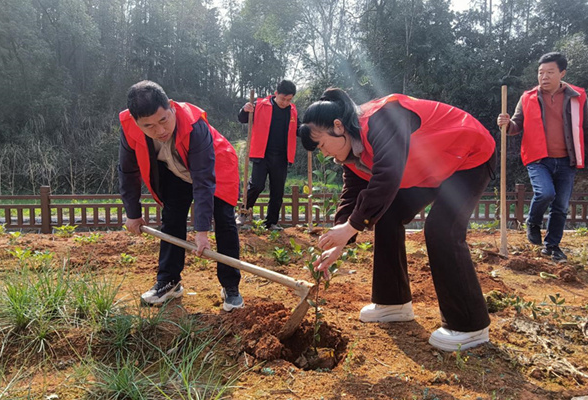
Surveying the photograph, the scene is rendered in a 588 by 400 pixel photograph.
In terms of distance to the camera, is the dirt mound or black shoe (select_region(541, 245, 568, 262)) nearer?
the dirt mound

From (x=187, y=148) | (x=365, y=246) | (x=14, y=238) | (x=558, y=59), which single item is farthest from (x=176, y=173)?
(x=558, y=59)

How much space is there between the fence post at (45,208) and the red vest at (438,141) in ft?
21.2

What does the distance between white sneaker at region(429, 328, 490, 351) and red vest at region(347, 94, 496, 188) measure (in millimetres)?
837

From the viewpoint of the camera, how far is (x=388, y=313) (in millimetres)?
2592

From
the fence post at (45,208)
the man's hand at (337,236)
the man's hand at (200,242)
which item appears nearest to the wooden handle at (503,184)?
the man's hand at (337,236)

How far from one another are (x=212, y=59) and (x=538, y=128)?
2855 cm

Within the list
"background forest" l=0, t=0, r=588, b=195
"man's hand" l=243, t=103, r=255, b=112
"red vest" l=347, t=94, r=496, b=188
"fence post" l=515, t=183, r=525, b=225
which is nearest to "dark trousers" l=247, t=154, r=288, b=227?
"man's hand" l=243, t=103, r=255, b=112

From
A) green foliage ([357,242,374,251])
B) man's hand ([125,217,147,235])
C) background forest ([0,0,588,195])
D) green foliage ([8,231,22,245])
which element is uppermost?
background forest ([0,0,588,195])

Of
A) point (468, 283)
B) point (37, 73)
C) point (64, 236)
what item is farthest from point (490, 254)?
point (37, 73)

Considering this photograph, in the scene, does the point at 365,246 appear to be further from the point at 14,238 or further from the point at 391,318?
the point at 14,238

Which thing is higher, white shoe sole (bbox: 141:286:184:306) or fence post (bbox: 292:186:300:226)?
fence post (bbox: 292:186:300:226)

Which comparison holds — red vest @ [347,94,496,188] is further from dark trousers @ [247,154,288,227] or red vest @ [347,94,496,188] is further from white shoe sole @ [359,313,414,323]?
dark trousers @ [247,154,288,227]

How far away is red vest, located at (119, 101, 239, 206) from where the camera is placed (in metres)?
2.50

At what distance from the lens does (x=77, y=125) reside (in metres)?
21.8
